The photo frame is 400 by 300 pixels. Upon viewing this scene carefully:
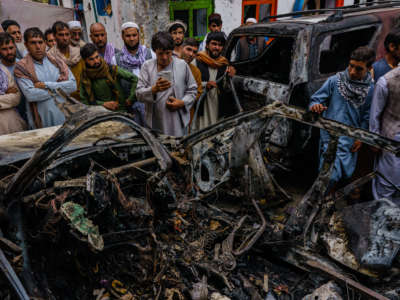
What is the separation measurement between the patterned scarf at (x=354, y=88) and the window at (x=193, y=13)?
19.8 ft

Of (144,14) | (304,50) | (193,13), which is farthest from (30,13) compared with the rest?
(304,50)

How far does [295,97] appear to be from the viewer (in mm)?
3707

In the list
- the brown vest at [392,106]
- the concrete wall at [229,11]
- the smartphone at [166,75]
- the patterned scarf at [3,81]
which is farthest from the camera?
the concrete wall at [229,11]

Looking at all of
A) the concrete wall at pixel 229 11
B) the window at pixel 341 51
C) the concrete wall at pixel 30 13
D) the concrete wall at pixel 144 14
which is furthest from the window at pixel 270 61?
the concrete wall at pixel 30 13

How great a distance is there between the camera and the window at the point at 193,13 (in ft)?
26.3

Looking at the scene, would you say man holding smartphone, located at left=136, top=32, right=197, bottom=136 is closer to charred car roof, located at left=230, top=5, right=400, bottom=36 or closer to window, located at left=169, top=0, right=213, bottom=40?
charred car roof, located at left=230, top=5, right=400, bottom=36

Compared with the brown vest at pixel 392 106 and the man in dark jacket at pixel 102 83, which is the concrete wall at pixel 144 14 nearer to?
the man in dark jacket at pixel 102 83

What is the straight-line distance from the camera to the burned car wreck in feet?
5.87

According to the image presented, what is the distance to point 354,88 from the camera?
304 cm

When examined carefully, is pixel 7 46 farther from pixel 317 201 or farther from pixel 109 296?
pixel 317 201

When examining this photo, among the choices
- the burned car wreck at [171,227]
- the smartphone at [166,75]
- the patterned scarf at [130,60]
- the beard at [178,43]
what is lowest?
the burned car wreck at [171,227]

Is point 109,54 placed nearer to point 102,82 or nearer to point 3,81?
point 102,82

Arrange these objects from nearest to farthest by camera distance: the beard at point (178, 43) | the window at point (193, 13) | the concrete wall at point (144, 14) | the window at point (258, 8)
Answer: the beard at point (178, 43)
the concrete wall at point (144, 14)
the window at point (193, 13)
the window at point (258, 8)

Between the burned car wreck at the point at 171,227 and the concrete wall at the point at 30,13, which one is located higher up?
the concrete wall at the point at 30,13
